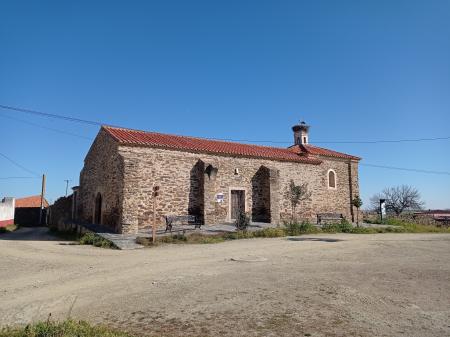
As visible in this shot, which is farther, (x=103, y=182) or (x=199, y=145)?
(x=199, y=145)

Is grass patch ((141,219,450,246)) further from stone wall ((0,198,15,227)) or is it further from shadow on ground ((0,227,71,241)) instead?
stone wall ((0,198,15,227))

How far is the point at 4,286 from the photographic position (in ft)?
22.7

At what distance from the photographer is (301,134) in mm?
28453

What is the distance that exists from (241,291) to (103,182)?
14.3m

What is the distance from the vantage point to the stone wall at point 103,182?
638 inches

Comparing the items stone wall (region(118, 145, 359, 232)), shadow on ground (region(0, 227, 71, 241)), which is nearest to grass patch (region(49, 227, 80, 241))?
shadow on ground (region(0, 227, 71, 241))

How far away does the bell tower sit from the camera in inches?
1120

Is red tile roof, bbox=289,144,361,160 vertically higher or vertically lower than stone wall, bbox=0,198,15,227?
higher

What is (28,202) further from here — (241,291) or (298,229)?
(241,291)

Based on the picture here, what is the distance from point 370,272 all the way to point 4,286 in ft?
25.8

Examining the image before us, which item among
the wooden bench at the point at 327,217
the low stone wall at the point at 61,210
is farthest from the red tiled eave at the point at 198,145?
the low stone wall at the point at 61,210

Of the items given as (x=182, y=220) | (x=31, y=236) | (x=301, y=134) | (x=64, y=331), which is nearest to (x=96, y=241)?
(x=182, y=220)

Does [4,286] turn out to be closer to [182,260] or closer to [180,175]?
[182,260]

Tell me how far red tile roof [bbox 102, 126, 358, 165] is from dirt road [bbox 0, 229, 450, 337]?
792cm
